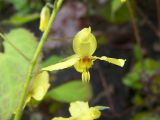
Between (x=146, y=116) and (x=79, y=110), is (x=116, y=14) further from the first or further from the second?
(x=79, y=110)

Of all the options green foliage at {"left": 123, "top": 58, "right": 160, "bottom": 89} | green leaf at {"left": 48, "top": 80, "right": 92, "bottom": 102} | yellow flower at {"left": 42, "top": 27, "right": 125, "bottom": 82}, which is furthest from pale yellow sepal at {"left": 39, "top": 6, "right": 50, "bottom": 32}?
green foliage at {"left": 123, "top": 58, "right": 160, "bottom": 89}

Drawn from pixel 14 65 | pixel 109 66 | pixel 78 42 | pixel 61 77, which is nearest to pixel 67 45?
pixel 61 77

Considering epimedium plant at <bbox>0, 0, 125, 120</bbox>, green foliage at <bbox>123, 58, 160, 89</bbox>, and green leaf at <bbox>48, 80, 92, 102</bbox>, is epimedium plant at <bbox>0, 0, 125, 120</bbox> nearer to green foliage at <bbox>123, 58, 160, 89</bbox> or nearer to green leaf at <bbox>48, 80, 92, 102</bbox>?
green leaf at <bbox>48, 80, 92, 102</bbox>

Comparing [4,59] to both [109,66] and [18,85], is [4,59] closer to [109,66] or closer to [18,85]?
[18,85]

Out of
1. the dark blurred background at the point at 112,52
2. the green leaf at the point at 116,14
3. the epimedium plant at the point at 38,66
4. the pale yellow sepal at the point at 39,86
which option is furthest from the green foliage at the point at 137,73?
the pale yellow sepal at the point at 39,86

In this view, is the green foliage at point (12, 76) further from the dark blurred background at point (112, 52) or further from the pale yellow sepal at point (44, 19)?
the dark blurred background at point (112, 52)

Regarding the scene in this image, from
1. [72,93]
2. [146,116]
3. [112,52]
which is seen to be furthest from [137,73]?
[72,93]
